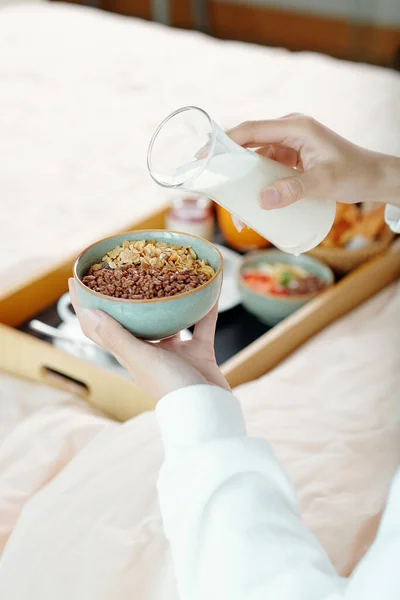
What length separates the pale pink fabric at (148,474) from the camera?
60 centimetres

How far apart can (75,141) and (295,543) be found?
52.8 inches

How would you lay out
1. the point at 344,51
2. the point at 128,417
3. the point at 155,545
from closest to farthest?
the point at 155,545
the point at 128,417
the point at 344,51

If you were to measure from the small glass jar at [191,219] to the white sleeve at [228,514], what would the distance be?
0.73 meters

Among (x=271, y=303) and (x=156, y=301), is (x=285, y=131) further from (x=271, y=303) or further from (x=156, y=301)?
(x=271, y=303)

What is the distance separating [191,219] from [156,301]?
75cm

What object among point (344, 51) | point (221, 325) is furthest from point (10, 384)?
point (344, 51)

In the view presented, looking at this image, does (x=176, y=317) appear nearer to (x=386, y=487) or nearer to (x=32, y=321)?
(x=386, y=487)

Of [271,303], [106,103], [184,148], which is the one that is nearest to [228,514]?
[184,148]

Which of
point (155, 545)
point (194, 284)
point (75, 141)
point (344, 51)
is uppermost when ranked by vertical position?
point (194, 284)

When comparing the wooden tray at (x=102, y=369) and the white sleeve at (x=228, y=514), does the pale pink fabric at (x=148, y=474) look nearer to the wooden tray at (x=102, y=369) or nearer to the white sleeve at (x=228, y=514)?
the wooden tray at (x=102, y=369)

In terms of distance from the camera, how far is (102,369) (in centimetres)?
84

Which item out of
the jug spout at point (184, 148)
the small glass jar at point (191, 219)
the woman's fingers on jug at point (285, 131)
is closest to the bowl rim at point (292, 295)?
the small glass jar at point (191, 219)

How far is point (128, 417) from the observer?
0.85 metres

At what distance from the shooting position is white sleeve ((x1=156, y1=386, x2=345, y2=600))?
17.2 inches
